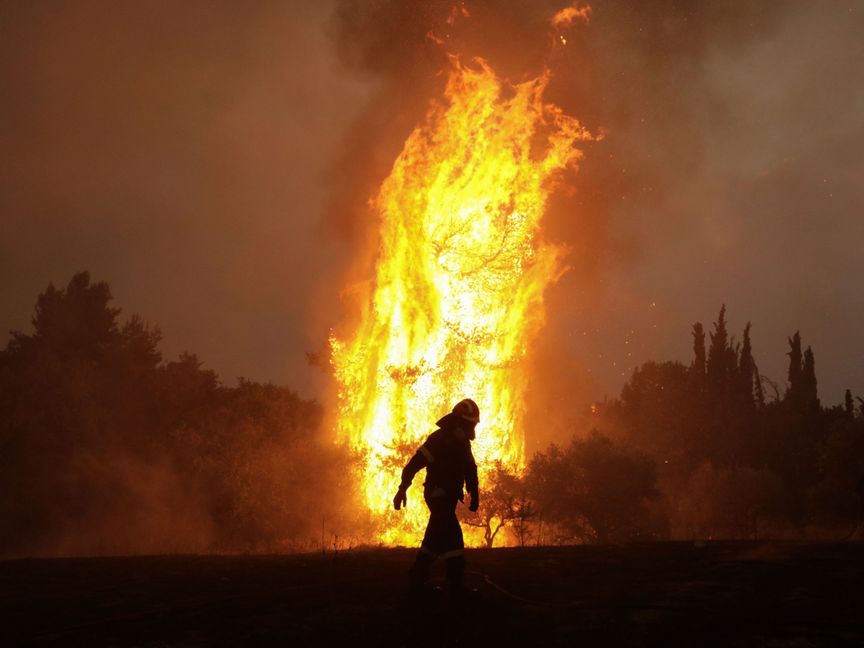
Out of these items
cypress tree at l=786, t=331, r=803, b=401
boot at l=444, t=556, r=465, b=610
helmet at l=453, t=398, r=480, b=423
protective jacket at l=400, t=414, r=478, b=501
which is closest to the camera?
boot at l=444, t=556, r=465, b=610

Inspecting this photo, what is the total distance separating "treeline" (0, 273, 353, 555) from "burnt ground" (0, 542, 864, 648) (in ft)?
71.5

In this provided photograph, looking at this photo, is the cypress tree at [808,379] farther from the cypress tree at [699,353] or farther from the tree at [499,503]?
the tree at [499,503]

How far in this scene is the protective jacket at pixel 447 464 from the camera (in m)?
11.4

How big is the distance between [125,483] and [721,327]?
54.6 m

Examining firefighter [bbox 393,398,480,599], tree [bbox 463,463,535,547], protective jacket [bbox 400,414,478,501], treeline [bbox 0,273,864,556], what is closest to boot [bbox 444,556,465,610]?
firefighter [bbox 393,398,480,599]

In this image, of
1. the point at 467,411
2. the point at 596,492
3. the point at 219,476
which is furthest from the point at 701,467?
the point at 467,411

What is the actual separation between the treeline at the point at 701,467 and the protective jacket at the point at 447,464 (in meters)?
10.4

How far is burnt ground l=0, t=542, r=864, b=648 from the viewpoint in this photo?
878 centimetres

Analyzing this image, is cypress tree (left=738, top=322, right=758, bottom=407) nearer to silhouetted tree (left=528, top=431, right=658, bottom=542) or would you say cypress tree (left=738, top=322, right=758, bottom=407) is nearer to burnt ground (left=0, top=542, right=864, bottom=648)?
silhouetted tree (left=528, top=431, right=658, bottom=542)

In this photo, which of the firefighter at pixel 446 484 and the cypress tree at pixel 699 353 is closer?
the firefighter at pixel 446 484

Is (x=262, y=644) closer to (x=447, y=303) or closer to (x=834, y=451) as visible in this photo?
(x=447, y=303)

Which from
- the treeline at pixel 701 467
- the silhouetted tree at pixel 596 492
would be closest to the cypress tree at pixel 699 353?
the treeline at pixel 701 467

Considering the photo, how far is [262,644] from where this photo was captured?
869cm

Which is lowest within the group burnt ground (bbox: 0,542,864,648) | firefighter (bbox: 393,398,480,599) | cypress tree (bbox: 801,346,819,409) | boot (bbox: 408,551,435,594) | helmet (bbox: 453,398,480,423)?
burnt ground (bbox: 0,542,864,648)
